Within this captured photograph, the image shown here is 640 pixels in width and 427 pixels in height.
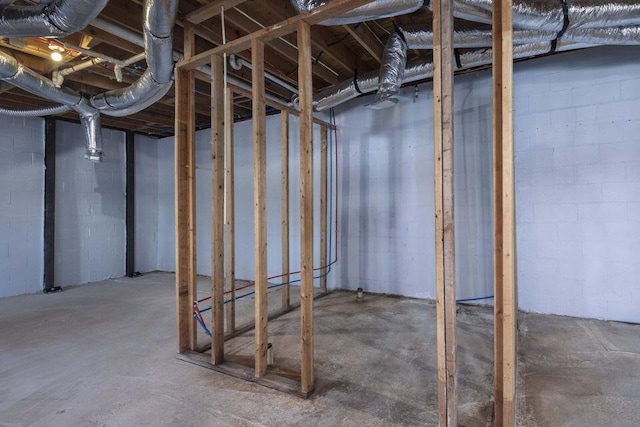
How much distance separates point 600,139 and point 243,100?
4.20m

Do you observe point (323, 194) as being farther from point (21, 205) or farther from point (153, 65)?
point (21, 205)

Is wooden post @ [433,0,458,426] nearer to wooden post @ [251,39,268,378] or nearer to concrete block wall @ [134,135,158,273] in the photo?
wooden post @ [251,39,268,378]

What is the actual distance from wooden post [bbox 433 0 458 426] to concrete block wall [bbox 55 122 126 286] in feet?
19.5

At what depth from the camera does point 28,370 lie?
2.47 metres

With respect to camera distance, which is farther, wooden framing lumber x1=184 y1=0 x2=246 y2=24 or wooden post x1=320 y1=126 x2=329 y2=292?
wooden post x1=320 y1=126 x2=329 y2=292

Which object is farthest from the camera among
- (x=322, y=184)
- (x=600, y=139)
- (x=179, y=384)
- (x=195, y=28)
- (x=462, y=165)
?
(x=322, y=184)

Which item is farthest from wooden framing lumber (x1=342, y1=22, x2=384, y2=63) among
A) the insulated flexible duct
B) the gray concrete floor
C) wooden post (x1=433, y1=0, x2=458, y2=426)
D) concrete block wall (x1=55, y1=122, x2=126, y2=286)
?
concrete block wall (x1=55, y1=122, x2=126, y2=286)

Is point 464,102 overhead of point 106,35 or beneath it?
beneath

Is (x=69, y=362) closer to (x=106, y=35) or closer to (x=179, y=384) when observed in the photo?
(x=179, y=384)

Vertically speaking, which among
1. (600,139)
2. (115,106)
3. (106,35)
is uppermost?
(106,35)

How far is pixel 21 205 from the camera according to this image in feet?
15.9

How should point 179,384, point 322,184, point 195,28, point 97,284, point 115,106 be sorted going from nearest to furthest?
point 179,384, point 195,28, point 115,106, point 322,184, point 97,284

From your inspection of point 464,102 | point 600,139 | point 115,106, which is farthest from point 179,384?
point 600,139

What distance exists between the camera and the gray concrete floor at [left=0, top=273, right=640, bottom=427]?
74.6 inches
